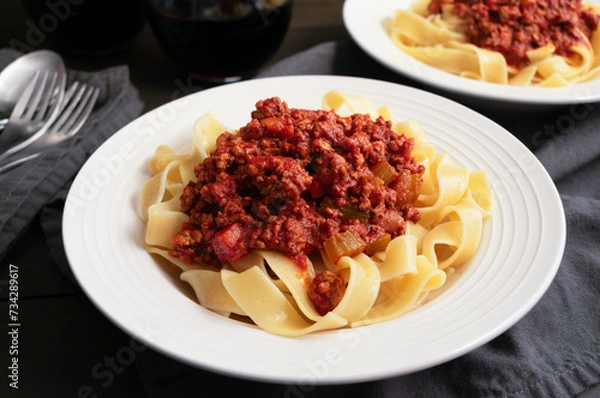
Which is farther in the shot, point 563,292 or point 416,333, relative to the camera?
point 563,292

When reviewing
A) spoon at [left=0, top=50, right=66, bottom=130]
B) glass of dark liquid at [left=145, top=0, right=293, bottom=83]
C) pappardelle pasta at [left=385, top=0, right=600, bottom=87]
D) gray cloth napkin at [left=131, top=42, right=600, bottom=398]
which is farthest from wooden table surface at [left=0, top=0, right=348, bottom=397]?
pappardelle pasta at [left=385, top=0, right=600, bottom=87]

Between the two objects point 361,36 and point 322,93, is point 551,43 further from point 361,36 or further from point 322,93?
point 322,93

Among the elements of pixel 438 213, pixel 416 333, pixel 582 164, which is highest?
pixel 416 333

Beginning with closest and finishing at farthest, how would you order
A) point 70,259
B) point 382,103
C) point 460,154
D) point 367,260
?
point 70,259 → point 367,260 → point 460,154 → point 382,103

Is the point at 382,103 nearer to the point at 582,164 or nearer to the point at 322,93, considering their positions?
the point at 322,93

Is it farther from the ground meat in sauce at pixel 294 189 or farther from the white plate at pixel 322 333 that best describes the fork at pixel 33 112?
the ground meat in sauce at pixel 294 189

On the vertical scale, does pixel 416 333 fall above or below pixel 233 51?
above

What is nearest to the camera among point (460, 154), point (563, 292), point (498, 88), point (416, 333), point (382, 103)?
point (416, 333)

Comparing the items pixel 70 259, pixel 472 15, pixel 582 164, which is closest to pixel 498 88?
pixel 582 164
